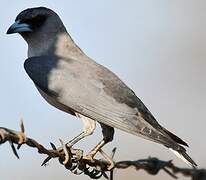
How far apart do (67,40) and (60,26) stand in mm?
316

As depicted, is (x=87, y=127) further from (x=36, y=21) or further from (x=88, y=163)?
(x=36, y=21)

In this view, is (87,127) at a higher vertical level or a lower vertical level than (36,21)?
lower

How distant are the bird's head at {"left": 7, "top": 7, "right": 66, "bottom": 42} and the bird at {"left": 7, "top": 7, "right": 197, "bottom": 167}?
7cm

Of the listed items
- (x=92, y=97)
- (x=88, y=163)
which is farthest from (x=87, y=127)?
(x=88, y=163)

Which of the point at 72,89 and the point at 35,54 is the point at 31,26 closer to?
the point at 35,54

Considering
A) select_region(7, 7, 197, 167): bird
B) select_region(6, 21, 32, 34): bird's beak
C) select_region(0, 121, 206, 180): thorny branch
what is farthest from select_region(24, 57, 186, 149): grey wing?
select_region(0, 121, 206, 180): thorny branch

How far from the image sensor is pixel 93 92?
18.2ft

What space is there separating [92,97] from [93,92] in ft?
0.19

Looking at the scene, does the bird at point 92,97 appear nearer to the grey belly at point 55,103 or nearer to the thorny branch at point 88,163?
the grey belly at point 55,103

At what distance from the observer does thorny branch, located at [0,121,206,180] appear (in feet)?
10.8

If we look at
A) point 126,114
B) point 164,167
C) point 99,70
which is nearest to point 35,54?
point 99,70

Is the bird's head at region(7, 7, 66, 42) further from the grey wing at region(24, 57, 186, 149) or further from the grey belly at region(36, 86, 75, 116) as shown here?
the grey belly at region(36, 86, 75, 116)

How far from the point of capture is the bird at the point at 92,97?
514cm

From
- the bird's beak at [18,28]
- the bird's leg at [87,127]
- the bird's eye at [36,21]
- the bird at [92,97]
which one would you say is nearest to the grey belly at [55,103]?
the bird at [92,97]
